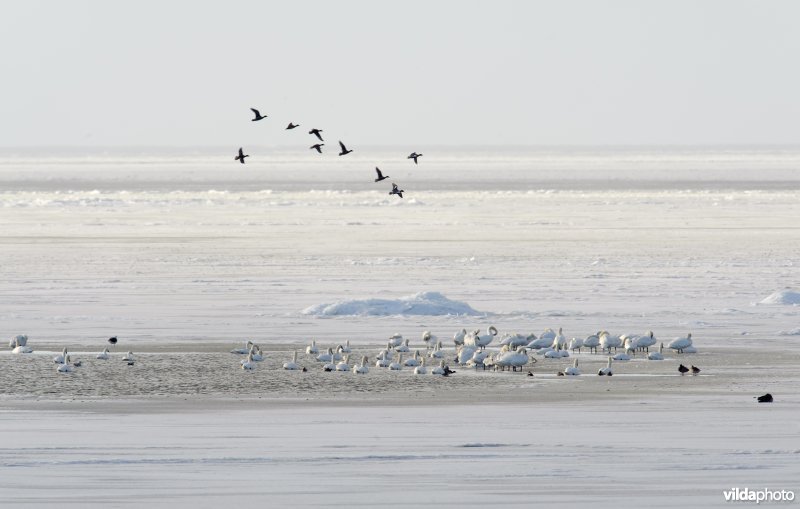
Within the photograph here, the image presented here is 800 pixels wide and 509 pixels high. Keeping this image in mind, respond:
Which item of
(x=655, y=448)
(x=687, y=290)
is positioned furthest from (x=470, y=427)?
(x=687, y=290)

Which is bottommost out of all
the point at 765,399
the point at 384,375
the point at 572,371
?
the point at 384,375

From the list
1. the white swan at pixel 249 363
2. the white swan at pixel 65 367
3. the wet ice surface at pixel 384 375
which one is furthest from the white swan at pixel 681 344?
the white swan at pixel 65 367

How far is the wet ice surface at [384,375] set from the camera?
47.2 feet

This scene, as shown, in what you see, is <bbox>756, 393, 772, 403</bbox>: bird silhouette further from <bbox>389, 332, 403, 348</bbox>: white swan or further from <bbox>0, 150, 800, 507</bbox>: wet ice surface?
<bbox>389, 332, 403, 348</bbox>: white swan

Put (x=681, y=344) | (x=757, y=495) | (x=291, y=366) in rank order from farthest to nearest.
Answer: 1. (x=681, y=344)
2. (x=291, y=366)
3. (x=757, y=495)

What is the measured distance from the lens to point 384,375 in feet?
72.7

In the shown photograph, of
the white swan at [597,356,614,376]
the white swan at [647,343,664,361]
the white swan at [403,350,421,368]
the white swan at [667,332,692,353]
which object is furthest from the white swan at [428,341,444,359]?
the white swan at [667,332,692,353]

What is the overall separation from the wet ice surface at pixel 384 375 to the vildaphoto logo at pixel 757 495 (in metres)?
0.20

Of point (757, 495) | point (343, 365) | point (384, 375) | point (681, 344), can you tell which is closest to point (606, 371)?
point (681, 344)

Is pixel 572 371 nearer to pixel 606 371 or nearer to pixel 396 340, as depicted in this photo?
pixel 606 371

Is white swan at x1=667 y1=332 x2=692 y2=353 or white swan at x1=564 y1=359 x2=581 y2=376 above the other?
white swan at x1=667 y1=332 x2=692 y2=353

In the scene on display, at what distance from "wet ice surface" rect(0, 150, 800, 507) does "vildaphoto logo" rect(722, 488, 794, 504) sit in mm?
195

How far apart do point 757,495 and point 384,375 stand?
9284mm

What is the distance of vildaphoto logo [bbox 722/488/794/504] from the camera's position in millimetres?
13406
